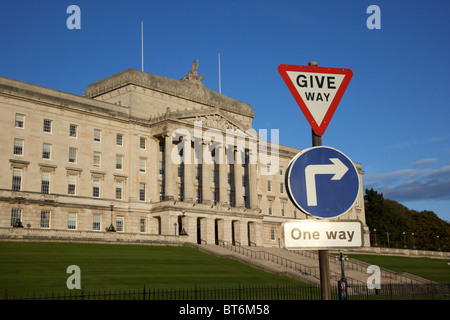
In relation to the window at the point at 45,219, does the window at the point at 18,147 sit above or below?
above

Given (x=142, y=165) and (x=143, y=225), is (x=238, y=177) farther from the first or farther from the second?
(x=143, y=225)

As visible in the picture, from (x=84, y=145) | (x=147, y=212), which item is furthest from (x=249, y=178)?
(x=84, y=145)

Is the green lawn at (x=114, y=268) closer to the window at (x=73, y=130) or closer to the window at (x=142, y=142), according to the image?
the window at (x=73, y=130)

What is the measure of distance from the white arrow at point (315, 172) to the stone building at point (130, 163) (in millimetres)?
54906

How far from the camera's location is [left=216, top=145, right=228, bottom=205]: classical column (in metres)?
84.9

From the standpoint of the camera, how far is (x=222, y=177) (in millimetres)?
86500

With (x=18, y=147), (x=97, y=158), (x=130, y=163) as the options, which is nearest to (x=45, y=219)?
(x=18, y=147)

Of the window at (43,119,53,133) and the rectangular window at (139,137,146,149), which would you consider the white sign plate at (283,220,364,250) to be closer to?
the window at (43,119,53,133)

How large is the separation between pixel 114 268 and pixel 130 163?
34.8 m

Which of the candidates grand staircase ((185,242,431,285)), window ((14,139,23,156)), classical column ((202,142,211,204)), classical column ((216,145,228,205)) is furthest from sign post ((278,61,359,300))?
classical column ((216,145,228,205))

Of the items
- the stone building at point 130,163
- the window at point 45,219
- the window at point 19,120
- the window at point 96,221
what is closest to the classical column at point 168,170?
the stone building at point 130,163

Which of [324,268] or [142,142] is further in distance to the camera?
[142,142]

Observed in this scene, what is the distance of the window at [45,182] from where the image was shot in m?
69.2

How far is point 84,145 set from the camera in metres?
74.3
